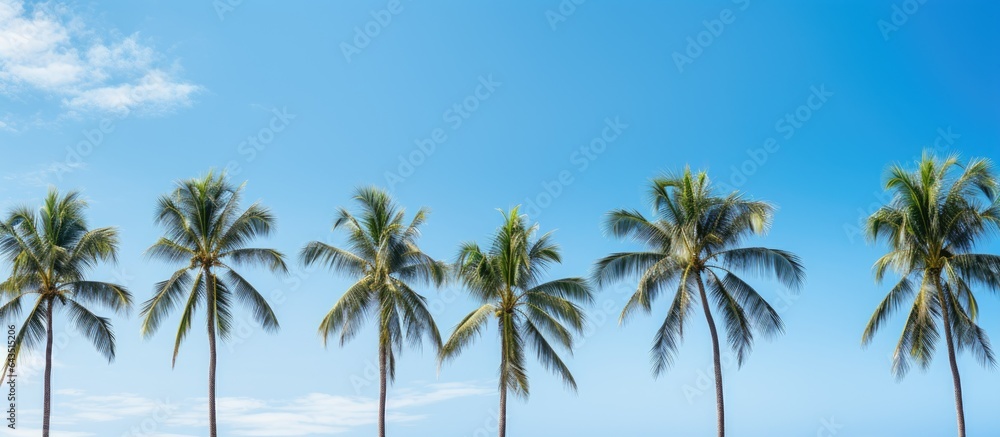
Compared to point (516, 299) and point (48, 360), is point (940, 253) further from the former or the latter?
point (48, 360)

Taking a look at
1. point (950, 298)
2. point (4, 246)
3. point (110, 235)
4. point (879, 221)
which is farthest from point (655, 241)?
point (4, 246)

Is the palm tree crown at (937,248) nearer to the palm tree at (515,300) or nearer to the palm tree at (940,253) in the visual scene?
the palm tree at (940,253)

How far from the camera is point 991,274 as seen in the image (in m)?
31.6

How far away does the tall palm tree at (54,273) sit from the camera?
34.2m

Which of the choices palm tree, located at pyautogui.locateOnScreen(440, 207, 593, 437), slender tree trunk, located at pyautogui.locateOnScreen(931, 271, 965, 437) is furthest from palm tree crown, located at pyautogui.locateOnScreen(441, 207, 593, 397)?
slender tree trunk, located at pyautogui.locateOnScreen(931, 271, 965, 437)

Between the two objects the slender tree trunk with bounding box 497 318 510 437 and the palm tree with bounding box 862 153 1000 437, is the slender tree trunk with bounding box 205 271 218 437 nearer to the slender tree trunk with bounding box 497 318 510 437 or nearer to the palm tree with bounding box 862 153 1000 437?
the slender tree trunk with bounding box 497 318 510 437

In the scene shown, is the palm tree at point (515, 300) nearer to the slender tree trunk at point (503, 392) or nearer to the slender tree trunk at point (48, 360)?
the slender tree trunk at point (503, 392)

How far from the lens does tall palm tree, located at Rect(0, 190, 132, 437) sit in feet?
112

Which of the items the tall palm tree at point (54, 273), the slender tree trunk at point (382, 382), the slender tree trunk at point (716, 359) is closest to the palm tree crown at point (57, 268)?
the tall palm tree at point (54, 273)

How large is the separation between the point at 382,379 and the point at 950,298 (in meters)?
20.7

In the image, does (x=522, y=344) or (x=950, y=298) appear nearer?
(x=950, y=298)

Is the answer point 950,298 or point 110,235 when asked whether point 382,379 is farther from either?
point 950,298

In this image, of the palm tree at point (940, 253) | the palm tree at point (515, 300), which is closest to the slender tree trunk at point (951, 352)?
the palm tree at point (940, 253)

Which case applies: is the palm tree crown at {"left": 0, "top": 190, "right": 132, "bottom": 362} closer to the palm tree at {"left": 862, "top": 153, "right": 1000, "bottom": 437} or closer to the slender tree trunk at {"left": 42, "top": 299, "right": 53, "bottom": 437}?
the slender tree trunk at {"left": 42, "top": 299, "right": 53, "bottom": 437}
